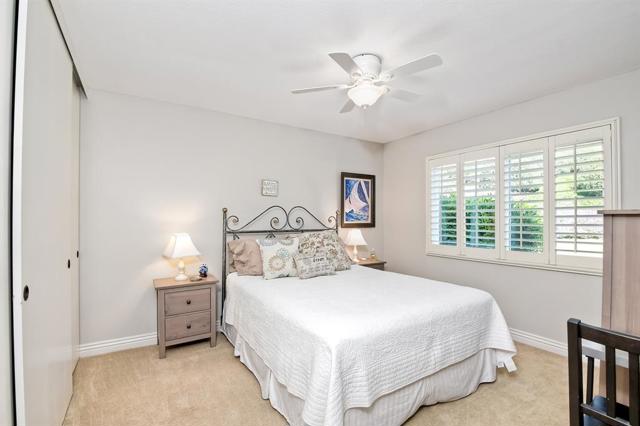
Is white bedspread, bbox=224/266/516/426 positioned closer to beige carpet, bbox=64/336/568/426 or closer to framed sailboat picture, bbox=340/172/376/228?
beige carpet, bbox=64/336/568/426

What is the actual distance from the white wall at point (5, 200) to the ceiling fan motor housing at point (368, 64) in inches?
70.1

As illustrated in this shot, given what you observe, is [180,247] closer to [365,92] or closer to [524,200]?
[365,92]

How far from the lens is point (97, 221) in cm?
290

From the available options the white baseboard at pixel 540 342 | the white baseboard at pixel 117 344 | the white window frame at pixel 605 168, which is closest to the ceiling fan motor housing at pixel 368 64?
the white window frame at pixel 605 168

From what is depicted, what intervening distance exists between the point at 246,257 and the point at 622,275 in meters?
2.78

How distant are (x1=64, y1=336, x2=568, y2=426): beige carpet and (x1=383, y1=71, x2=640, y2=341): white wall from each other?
1.69 ft

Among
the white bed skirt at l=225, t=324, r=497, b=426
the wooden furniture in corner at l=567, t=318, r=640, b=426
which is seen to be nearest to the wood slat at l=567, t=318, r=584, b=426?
the wooden furniture in corner at l=567, t=318, r=640, b=426

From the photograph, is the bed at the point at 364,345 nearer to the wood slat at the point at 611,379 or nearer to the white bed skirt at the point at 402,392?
the white bed skirt at the point at 402,392

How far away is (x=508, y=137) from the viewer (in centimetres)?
332

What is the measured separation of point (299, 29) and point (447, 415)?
2661mm

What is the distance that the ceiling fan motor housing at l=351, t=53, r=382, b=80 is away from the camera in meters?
2.23

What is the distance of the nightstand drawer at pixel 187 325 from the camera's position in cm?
285

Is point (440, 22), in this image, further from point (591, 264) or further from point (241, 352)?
point (241, 352)

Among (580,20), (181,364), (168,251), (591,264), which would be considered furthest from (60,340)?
(591,264)
